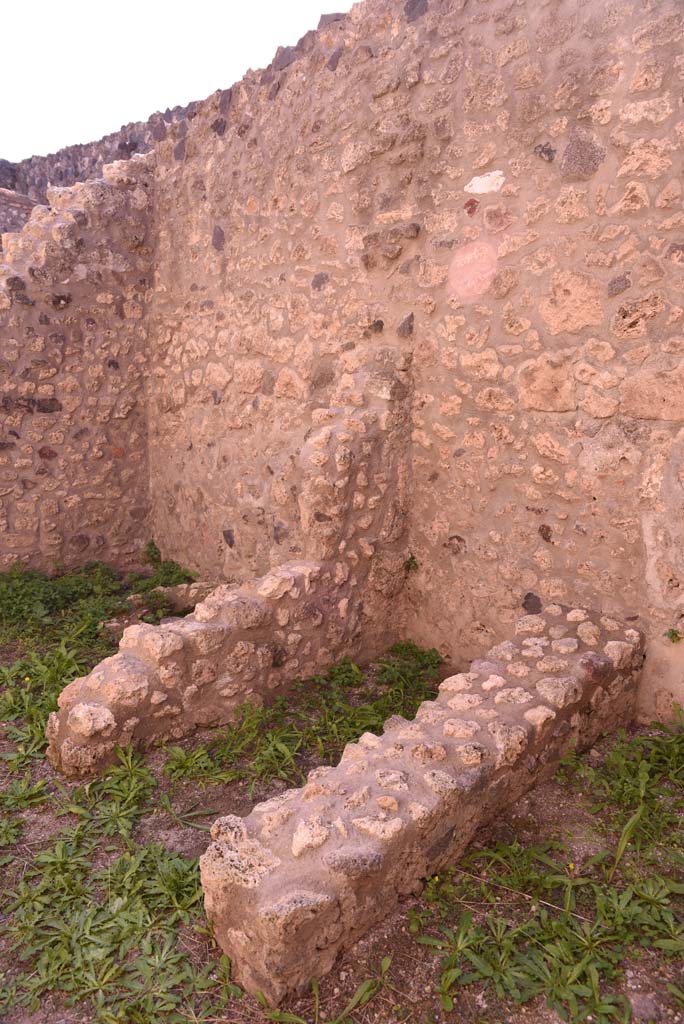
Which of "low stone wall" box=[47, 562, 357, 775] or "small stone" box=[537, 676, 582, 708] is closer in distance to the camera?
"small stone" box=[537, 676, 582, 708]

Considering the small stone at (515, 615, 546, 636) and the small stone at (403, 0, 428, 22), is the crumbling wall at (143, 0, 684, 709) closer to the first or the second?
the small stone at (403, 0, 428, 22)

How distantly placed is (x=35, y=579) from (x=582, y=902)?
14.4 feet

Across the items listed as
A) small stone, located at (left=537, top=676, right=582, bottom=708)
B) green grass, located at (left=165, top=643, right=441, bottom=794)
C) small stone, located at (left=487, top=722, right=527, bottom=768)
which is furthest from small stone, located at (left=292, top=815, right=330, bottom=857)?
small stone, located at (left=537, top=676, right=582, bottom=708)

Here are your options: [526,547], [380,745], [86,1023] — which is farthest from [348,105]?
[86,1023]

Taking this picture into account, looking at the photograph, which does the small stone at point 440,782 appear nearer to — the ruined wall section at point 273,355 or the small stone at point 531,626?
the small stone at point 531,626

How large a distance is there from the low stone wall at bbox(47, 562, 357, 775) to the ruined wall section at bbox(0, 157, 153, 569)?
256 cm

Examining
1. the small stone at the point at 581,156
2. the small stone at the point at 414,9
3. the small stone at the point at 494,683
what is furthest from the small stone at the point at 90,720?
the small stone at the point at 414,9

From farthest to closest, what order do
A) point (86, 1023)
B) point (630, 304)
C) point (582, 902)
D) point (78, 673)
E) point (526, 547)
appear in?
1. point (78, 673)
2. point (526, 547)
3. point (630, 304)
4. point (582, 902)
5. point (86, 1023)

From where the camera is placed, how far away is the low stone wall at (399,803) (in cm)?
216

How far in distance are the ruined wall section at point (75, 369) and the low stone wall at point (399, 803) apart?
377cm

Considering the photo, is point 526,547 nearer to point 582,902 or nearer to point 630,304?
point 630,304

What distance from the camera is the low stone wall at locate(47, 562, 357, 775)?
3295mm

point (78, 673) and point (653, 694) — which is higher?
point (653, 694)

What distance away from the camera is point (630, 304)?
3.21m
